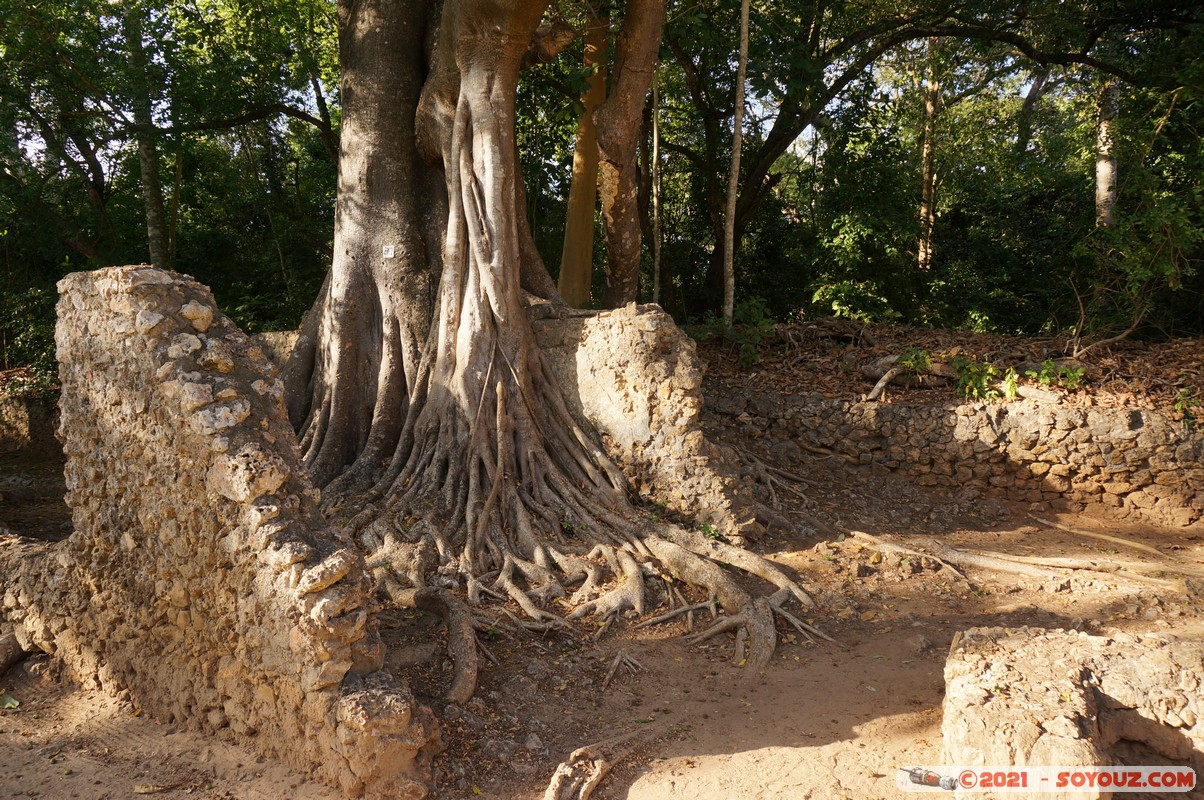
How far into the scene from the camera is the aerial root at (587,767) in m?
3.63

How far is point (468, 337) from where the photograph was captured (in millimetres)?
6770

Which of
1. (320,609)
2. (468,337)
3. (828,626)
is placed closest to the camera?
(320,609)

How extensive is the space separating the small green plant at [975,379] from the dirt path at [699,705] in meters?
2.08

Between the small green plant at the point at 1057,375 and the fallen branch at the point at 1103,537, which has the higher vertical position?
the small green plant at the point at 1057,375

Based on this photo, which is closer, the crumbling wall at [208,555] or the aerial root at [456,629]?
the crumbling wall at [208,555]

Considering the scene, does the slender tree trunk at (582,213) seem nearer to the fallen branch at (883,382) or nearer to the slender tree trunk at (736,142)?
the slender tree trunk at (736,142)

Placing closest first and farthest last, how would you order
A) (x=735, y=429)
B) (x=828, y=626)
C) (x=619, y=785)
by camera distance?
(x=619, y=785) → (x=828, y=626) → (x=735, y=429)

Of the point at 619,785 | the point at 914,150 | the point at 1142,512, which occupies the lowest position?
the point at 619,785

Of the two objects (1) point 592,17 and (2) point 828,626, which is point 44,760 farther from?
(1) point 592,17

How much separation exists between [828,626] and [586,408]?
2.79 metres

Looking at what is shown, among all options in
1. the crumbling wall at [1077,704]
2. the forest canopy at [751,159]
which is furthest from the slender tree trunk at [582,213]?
the crumbling wall at [1077,704]

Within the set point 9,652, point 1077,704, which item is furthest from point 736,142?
point 9,652

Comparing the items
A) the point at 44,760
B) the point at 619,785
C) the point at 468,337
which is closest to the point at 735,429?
the point at 468,337

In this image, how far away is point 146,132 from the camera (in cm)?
964
